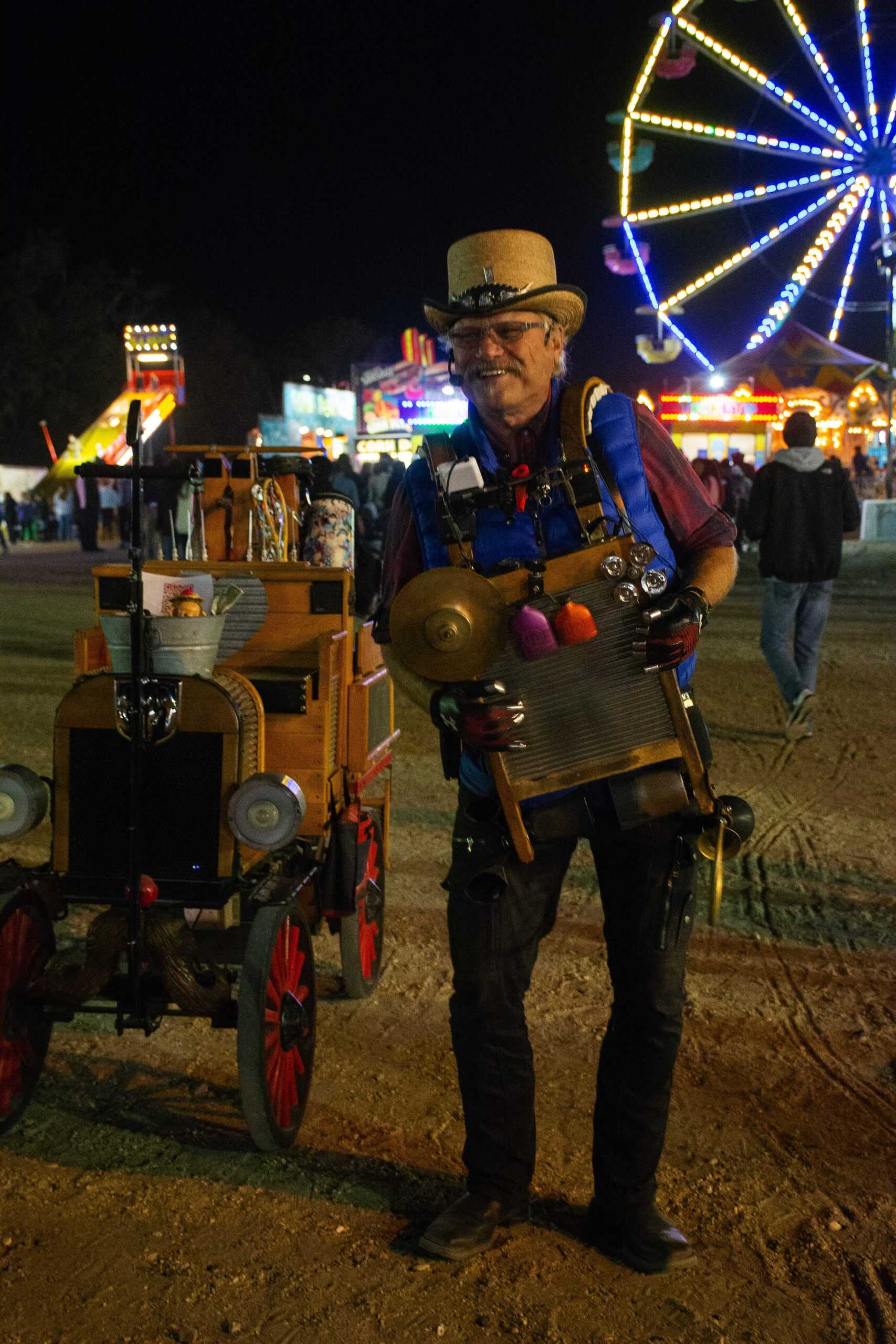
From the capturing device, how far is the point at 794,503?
8.98 metres

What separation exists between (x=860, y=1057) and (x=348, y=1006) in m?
1.70

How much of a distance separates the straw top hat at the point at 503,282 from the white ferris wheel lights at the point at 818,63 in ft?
97.2

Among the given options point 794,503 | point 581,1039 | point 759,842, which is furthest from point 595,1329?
point 794,503

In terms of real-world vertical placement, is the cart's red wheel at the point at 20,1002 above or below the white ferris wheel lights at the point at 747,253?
below

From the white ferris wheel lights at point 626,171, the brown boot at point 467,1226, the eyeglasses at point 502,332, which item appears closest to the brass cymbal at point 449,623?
the eyeglasses at point 502,332

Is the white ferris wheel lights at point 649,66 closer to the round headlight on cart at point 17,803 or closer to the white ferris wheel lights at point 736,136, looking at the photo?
the white ferris wheel lights at point 736,136

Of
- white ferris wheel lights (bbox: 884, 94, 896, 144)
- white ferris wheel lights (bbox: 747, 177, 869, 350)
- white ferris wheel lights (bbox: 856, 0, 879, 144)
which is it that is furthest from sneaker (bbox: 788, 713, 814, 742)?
white ferris wheel lights (bbox: 747, 177, 869, 350)

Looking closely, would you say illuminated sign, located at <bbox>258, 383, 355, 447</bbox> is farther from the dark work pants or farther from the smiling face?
the dark work pants

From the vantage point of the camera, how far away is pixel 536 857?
116 inches

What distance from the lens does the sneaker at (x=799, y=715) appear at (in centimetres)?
891

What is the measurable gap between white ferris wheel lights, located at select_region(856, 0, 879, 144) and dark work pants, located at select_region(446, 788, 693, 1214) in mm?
28890

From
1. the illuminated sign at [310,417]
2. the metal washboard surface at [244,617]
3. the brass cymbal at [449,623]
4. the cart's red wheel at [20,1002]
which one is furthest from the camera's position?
the illuminated sign at [310,417]

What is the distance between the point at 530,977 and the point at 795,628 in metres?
6.87

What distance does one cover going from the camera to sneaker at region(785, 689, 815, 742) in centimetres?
891
